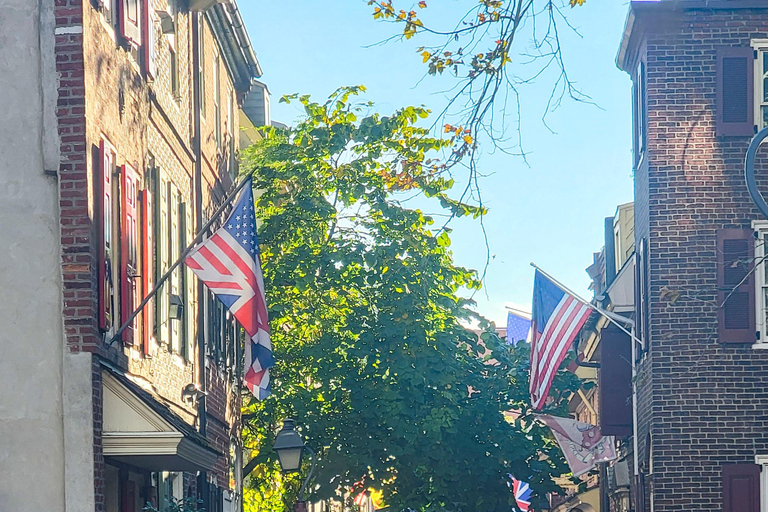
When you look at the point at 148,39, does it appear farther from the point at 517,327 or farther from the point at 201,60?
the point at 517,327

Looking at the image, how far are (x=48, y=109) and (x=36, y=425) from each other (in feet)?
9.22

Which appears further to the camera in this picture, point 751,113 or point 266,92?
point 266,92

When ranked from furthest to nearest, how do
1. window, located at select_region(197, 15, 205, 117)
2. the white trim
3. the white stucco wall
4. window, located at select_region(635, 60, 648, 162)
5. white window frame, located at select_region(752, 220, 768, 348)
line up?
1. window, located at select_region(635, 60, 648, 162)
2. white window frame, located at select_region(752, 220, 768, 348)
3. window, located at select_region(197, 15, 205, 117)
4. the white trim
5. the white stucco wall

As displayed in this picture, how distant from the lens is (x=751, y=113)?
21.3 meters

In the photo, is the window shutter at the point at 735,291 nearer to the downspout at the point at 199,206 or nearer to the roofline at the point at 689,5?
the roofline at the point at 689,5

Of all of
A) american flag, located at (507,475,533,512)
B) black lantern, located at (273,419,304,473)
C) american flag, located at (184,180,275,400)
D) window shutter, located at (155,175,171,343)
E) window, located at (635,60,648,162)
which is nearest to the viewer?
american flag, located at (184,180,275,400)

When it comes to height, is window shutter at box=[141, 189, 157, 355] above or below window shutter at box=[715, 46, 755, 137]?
below

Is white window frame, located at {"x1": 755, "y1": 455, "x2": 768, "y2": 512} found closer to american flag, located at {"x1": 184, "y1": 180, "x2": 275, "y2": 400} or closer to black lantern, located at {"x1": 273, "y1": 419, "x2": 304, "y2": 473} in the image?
black lantern, located at {"x1": 273, "y1": 419, "x2": 304, "y2": 473}

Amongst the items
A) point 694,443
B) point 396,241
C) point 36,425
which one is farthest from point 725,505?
point 36,425

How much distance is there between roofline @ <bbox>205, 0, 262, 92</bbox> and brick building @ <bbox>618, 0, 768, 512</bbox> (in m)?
6.77

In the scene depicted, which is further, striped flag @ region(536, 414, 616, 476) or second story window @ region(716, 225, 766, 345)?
striped flag @ region(536, 414, 616, 476)

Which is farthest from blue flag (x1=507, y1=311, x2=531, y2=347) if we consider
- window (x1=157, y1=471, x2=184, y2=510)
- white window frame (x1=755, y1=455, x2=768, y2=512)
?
window (x1=157, y1=471, x2=184, y2=510)

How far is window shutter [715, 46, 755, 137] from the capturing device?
69.9 ft

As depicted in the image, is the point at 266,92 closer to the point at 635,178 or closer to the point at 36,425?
the point at 635,178
